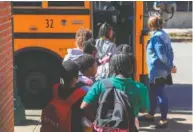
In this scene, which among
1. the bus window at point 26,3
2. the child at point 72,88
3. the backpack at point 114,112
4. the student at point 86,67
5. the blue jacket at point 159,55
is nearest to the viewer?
the backpack at point 114,112

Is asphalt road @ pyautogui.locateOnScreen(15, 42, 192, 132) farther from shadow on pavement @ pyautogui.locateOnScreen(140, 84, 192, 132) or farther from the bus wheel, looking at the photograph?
the bus wheel

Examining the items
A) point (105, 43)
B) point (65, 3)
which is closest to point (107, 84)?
point (105, 43)

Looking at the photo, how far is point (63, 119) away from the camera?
4074mm

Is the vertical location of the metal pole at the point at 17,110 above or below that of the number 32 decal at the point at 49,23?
below

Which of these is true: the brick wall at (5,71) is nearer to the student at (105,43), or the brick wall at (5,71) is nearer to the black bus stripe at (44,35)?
the student at (105,43)

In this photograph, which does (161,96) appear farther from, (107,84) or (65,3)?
(107,84)

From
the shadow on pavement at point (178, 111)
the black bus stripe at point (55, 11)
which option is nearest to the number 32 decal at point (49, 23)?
the black bus stripe at point (55, 11)

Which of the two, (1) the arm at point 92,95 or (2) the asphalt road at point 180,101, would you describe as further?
(2) the asphalt road at point 180,101

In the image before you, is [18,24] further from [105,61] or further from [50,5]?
[105,61]

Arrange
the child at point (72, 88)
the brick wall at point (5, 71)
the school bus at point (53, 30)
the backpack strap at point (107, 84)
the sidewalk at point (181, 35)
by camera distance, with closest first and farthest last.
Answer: the backpack strap at point (107, 84)
the child at point (72, 88)
the brick wall at point (5, 71)
the school bus at point (53, 30)
the sidewalk at point (181, 35)

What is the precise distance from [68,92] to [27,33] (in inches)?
202

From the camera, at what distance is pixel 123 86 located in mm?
4035

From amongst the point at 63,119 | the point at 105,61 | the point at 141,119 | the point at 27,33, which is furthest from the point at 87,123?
the point at 27,33

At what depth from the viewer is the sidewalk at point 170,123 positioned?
314 inches
